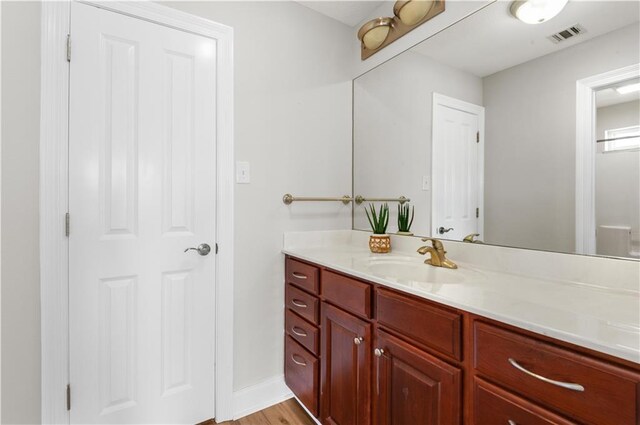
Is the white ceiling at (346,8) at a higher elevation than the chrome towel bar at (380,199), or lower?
higher

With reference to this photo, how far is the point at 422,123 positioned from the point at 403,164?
0.86 ft

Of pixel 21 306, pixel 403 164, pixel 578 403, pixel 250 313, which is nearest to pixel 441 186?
A: pixel 403 164

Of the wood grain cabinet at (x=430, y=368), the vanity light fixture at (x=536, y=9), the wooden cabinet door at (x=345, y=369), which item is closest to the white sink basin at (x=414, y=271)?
the wood grain cabinet at (x=430, y=368)

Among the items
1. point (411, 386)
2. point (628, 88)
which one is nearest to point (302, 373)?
point (411, 386)

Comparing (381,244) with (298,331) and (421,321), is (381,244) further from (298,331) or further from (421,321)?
(421,321)

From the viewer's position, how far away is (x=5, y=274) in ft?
3.93

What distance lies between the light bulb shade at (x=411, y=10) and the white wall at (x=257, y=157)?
0.50 meters

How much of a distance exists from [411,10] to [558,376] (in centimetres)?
179

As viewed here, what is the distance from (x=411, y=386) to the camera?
1.01 m

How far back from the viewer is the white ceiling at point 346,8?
6.29ft

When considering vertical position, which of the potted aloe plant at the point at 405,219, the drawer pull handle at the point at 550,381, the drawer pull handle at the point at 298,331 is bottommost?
the drawer pull handle at the point at 298,331

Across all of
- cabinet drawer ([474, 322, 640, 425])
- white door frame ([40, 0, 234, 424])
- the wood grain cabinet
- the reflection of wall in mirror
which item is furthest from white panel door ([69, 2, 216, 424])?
the reflection of wall in mirror

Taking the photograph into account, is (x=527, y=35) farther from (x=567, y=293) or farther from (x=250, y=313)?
(x=250, y=313)

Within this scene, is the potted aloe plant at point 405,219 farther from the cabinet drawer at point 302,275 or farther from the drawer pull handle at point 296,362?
the drawer pull handle at point 296,362
